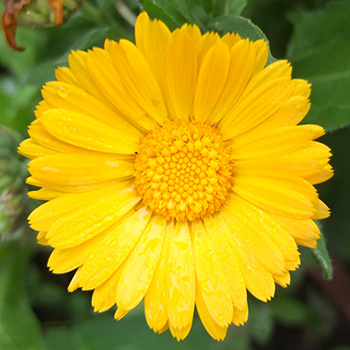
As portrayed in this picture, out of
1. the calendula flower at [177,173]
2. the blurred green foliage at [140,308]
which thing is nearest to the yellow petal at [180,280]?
the calendula flower at [177,173]

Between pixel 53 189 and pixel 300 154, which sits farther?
pixel 53 189

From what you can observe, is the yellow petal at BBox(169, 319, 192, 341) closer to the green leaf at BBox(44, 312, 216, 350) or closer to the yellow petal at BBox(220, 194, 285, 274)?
the yellow petal at BBox(220, 194, 285, 274)

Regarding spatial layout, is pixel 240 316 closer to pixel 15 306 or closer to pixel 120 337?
pixel 120 337

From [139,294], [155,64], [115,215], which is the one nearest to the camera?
[155,64]

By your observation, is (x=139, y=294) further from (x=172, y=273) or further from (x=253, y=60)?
(x=253, y=60)

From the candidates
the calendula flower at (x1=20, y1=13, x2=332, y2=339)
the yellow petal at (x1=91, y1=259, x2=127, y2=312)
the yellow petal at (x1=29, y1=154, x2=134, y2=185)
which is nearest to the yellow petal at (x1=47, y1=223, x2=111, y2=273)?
the calendula flower at (x1=20, y1=13, x2=332, y2=339)

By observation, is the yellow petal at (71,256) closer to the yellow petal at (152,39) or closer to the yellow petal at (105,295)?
the yellow petal at (105,295)

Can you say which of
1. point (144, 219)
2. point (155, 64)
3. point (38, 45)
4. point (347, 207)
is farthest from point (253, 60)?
point (38, 45)
